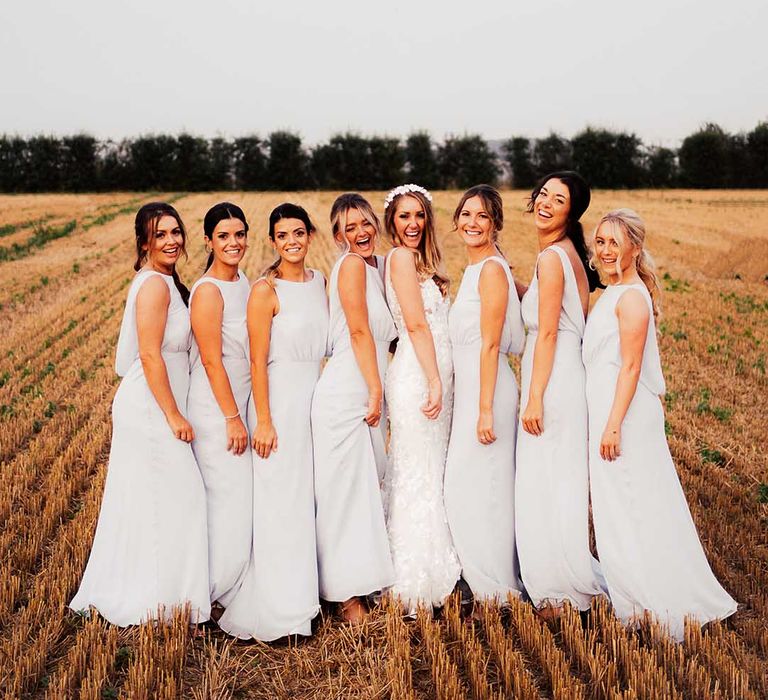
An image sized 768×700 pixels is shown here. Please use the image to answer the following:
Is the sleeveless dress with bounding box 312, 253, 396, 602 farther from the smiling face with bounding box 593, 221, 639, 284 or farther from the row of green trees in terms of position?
Answer: the row of green trees

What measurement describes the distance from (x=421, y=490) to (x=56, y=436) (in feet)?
15.6

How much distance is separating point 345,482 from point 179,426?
1.03 metres

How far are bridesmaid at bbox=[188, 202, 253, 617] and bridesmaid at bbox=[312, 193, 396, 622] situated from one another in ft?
1.52

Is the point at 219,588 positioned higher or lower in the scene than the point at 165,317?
lower

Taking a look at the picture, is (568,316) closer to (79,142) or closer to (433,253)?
(433,253)

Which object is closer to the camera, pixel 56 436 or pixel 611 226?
pixel 611 226

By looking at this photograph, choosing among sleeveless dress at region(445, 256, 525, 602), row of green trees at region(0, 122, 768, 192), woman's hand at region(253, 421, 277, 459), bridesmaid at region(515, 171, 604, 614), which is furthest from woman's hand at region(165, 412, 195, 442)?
row of green trees at region(0, 122, 768, 192)

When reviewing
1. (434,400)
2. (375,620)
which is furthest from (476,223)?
(375,620)

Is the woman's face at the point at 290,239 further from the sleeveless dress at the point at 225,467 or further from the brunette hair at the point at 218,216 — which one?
the sleeveless dress at the point at 225,467

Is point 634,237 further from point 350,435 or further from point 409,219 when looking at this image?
point 350,435

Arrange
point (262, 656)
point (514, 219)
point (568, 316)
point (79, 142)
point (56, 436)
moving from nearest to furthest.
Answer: point (262, 656)
point (568, 316)
point (56, 436)
point (514, 219)
point (79, 142)

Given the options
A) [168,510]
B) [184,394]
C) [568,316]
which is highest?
[568,316]

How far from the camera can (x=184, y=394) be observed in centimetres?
481

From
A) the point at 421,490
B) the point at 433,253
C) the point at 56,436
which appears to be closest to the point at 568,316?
the point at 433,253
